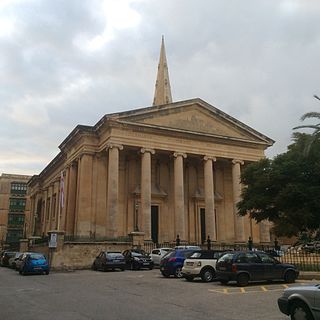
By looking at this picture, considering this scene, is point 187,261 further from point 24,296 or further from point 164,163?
point 164,163

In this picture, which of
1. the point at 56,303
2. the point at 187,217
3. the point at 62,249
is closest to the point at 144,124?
the point at 187,217

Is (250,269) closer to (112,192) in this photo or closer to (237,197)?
(112,192)

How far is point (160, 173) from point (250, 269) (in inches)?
1073

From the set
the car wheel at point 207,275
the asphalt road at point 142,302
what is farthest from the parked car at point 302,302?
the car wheel at point 207,275

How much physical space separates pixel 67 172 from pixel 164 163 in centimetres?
1072

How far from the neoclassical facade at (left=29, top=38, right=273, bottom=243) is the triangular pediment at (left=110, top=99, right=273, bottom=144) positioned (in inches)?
3.6

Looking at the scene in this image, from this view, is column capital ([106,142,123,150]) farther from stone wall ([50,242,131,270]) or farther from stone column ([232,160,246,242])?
stone column ([232,160,246,242])

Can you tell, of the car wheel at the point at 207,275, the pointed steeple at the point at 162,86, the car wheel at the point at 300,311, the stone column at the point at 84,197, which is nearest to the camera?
the car wheel at the point at 300,311

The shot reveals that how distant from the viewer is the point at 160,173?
43.1 meters

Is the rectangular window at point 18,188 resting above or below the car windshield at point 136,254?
above

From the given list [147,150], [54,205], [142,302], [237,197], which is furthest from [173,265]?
[54,205]

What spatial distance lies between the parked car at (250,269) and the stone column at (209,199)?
22.2 m

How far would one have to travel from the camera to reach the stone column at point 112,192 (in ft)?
114

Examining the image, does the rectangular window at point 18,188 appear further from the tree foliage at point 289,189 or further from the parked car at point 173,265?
the parked car at point 173,265
